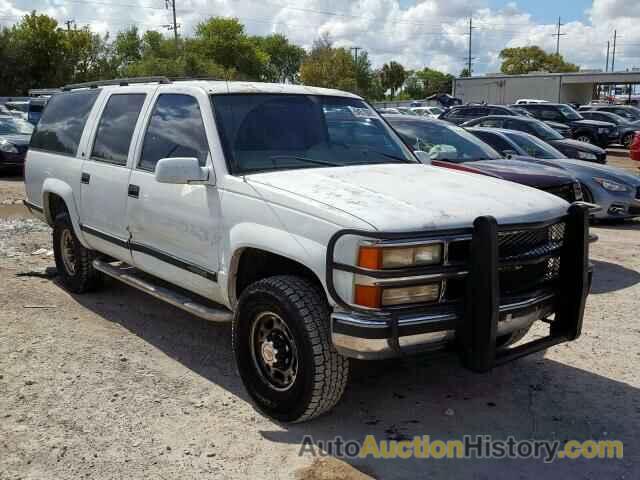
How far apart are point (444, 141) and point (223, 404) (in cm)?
560

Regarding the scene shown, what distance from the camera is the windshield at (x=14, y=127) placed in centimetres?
1675

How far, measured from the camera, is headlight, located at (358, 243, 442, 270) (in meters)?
3.35

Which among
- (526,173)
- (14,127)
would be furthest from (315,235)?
(14,127)

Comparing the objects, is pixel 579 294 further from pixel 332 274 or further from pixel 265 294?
pixel 265 294

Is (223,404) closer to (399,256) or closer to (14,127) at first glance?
(399,256)

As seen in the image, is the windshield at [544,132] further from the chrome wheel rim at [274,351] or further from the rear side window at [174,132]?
the chrome wheel rim at [274,351]

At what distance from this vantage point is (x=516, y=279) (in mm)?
3830

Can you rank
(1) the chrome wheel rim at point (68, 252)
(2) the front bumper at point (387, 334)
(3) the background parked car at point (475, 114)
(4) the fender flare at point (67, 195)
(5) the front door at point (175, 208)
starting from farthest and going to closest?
(3) the background parked car at point (475, 114), (1) the chrome wheel rim at point (68, 252), (4) the fender flare at point (67, 195), (5) the front door at point (175, 208), (2) the front bumper at point (387, 334)

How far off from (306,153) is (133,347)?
1.96m

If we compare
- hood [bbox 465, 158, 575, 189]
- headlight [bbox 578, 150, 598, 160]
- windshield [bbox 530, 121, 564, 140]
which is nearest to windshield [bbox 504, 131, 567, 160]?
hood [bbox 465, 158, 575, 189]

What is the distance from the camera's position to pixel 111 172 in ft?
17.6

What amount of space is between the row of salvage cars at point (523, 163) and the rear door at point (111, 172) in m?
3.55

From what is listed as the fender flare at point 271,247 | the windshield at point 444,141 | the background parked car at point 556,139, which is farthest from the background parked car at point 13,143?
the fender flare at point 271,247

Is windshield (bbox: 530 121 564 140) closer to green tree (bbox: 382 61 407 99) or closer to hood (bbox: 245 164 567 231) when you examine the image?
hood (bbox: 245 164 567 231)
